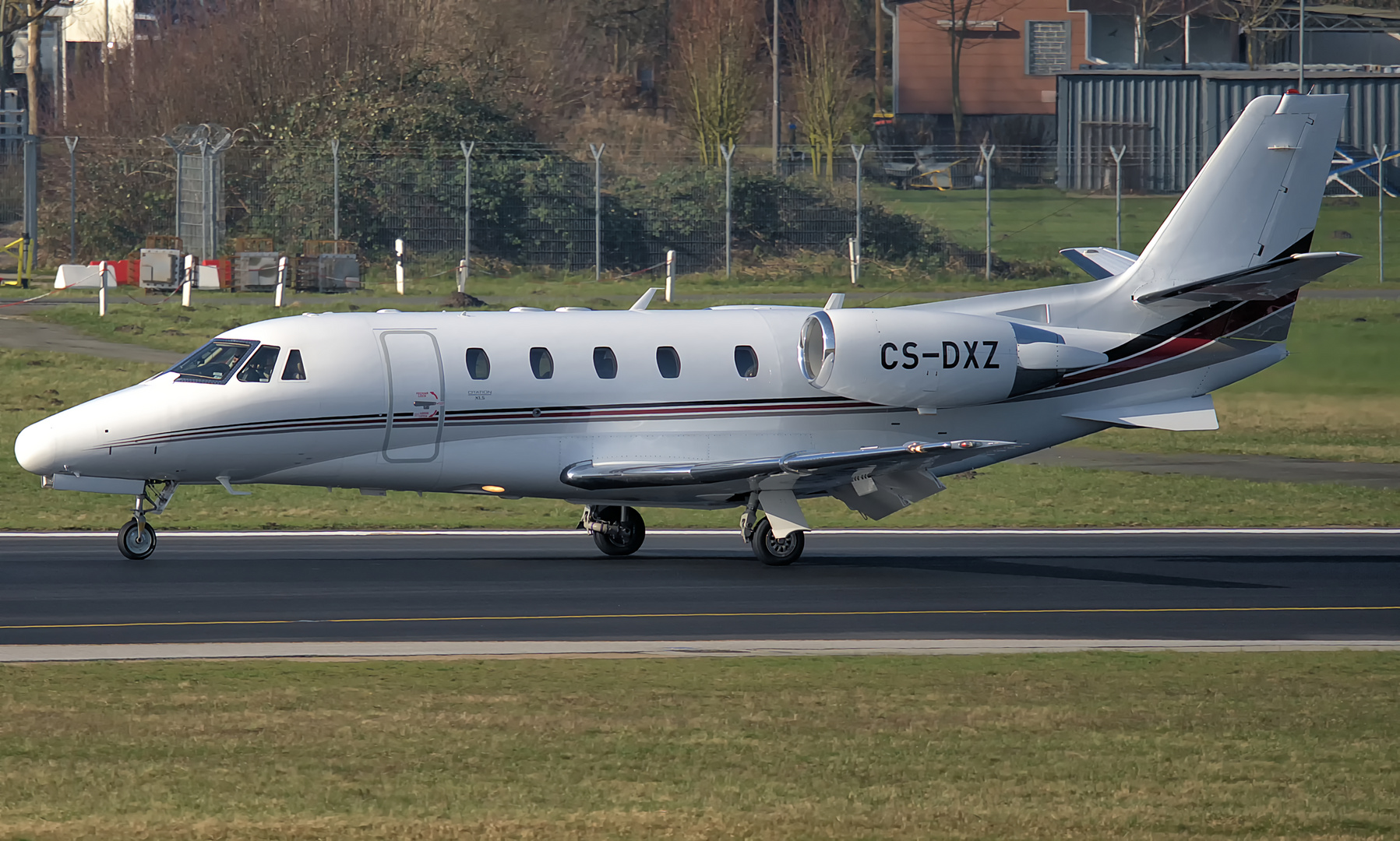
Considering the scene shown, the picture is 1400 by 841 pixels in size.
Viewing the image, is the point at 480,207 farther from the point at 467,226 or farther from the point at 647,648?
the point at 647,648

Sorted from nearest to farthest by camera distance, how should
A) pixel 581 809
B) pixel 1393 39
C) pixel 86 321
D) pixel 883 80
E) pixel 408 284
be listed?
pixel 581 809 → pixel 86 321 → pixel 408 284 → pixel 1393 39 → pixel 883 80

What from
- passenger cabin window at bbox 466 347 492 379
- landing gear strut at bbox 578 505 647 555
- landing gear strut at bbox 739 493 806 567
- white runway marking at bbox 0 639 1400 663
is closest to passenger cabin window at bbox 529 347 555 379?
passenger cabin window at bbox 466 347 492 379

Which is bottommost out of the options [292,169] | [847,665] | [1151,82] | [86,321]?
[847,665]

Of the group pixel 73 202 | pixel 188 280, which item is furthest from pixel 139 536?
pixel 73 202

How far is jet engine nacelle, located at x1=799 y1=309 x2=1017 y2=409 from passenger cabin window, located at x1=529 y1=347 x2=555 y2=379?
3175mm

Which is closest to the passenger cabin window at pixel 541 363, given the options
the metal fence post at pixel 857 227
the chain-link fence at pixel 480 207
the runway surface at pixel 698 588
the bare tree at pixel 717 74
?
the runway surface at pixel 698 588

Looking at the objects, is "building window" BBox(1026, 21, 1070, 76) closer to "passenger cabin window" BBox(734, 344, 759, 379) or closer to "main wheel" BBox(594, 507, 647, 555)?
"passenger cabin window" BBox(734, 344, 759, 379)

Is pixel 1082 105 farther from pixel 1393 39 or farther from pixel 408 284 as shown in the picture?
pixel 408 284

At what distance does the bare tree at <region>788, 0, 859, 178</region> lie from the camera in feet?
251

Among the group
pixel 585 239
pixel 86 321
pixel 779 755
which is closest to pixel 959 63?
pixel 585 239

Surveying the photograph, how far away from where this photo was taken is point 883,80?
98.3 meters

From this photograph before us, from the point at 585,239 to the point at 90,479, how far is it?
3383 cm

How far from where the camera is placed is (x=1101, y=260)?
26391 millimetres

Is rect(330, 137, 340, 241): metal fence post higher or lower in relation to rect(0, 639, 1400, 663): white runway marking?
higher
